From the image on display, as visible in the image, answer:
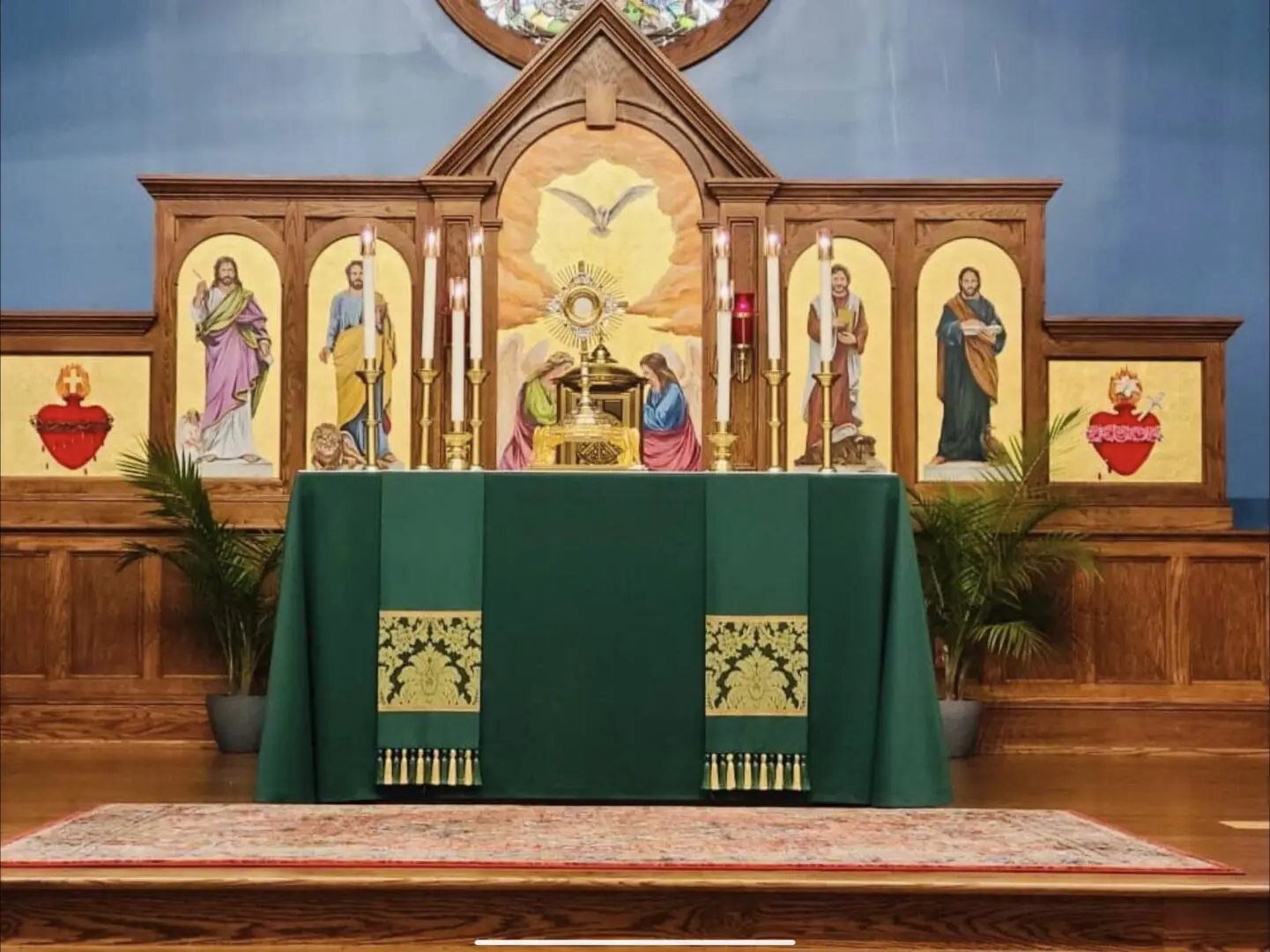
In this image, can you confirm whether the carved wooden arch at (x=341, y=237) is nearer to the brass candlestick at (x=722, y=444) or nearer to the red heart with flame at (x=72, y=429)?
the red heart with flame at (x=72, y=429)

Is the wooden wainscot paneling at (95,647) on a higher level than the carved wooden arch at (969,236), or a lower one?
lower

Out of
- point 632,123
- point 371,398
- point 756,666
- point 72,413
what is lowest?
point 756,666

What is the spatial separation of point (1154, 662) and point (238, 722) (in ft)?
13.5

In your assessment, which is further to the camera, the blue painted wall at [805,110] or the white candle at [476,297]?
the blue painted wall at [805,110]

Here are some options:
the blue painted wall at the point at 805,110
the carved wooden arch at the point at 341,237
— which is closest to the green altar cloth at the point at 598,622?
the carved wooden arch at the point at 341,237

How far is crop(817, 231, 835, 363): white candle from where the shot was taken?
5.34 meters

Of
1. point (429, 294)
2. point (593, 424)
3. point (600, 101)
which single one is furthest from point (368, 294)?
point (600, 101)

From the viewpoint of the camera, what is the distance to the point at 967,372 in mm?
8016

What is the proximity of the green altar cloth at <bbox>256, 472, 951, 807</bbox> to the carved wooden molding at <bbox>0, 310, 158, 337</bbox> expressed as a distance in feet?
9.63

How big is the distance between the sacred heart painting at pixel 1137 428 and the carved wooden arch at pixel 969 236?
0.61 m

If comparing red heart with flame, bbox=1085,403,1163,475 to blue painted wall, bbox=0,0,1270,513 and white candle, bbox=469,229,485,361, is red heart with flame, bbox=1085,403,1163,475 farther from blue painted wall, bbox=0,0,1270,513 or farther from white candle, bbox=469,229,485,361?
white candle, bbox=469,229,485,361

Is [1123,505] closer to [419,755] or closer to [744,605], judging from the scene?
[744,605]

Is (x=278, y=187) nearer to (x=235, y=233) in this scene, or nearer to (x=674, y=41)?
(x=235, y=233)

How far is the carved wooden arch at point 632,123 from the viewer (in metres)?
8.15
